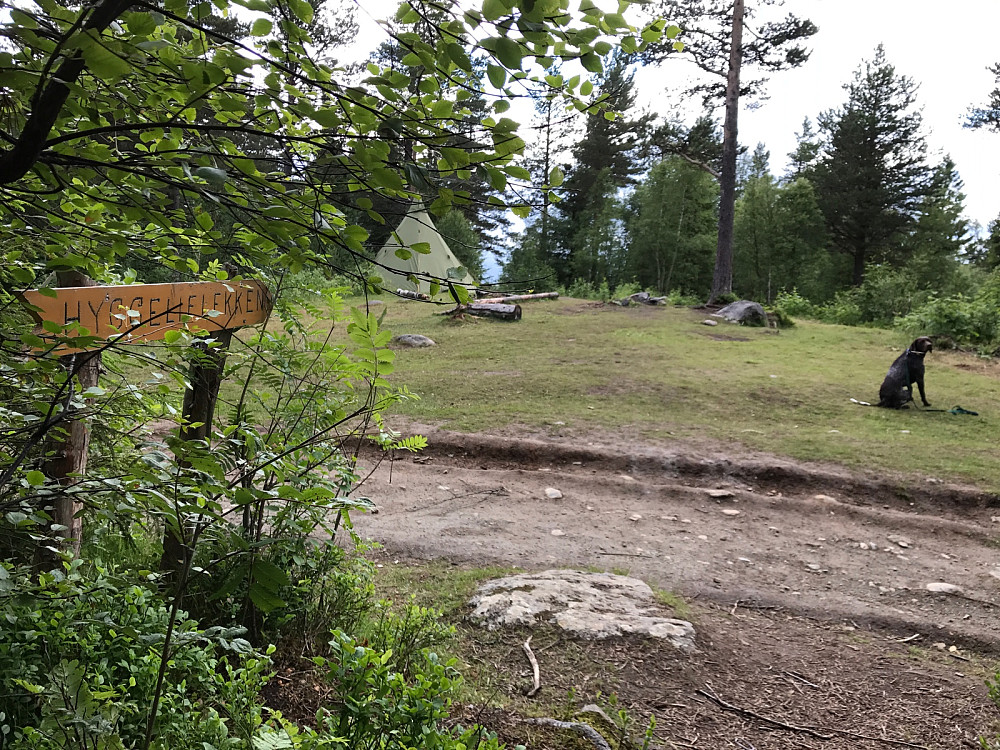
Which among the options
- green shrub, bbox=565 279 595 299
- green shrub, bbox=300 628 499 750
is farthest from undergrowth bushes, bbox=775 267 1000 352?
green shrub, bbox=300 628 499 750

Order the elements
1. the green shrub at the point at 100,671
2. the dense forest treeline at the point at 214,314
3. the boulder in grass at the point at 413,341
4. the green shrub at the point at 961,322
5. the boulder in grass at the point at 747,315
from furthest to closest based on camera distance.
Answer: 1. the boulder in grass at the point at 747,315
2. the green shrub at the point at 961,322
3. the boulder in grass at the point at 413,341
4. the green shrub at the point at 100,671
5. the dense forest treeline at the point at 214,314

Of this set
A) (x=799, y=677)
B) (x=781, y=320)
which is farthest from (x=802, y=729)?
(x=781, y=320)

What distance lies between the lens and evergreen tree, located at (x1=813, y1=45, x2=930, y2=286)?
33.9 meters

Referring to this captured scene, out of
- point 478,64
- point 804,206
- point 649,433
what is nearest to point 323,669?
point 478,64

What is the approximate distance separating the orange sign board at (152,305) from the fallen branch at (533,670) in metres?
2.01

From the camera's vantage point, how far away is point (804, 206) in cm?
3584

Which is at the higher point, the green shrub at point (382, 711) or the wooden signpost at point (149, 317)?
the wooden signpost at point (149, 317)

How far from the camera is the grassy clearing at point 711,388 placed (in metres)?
7.43

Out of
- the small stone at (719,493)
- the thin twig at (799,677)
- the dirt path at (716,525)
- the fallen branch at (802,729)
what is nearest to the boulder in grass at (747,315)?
the dirt path at (716,525)

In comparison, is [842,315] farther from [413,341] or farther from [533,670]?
[533,670]

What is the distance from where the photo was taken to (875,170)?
3484 cm

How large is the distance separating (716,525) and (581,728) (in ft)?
10.8

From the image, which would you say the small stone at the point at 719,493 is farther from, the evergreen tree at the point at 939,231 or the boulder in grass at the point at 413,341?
the evergreen tree at the point at 939,231

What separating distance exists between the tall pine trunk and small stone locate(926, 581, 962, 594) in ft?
54.4
